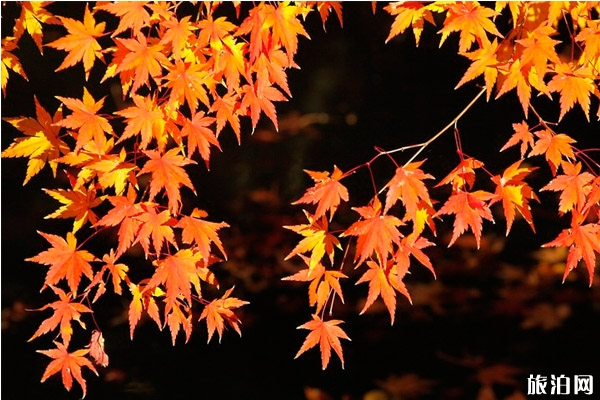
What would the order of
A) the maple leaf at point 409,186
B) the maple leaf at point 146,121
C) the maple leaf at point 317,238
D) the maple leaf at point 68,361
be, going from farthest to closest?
the maple leaf at point 68,361 < the maple leaf at point 317,238 < the maple leaf at point 146,121 < the maple leaf at point 409,186

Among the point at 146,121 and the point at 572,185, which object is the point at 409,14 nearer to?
the point at 572,185

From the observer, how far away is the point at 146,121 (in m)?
2.11

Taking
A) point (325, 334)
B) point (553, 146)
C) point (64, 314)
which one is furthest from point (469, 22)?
point (64, 314)

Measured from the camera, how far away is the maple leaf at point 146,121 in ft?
6.78

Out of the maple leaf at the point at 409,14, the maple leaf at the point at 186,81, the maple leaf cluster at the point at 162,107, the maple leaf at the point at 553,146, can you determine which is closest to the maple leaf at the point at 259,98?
the maple leaf cluster at the point at 162,107

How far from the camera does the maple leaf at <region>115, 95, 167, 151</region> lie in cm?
207

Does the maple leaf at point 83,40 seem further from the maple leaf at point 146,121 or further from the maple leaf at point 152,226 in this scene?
the maple leaf at point 152,226

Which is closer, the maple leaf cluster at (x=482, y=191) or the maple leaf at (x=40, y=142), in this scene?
the maple leaf cluster at (x=482, y=191)

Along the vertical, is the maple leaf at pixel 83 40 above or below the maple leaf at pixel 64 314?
above

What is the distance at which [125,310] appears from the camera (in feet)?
10.7

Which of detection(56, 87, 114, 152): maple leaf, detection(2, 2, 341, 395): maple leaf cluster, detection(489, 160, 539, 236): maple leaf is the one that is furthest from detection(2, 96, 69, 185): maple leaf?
detection(489, 160, 539, 236): maple leaf

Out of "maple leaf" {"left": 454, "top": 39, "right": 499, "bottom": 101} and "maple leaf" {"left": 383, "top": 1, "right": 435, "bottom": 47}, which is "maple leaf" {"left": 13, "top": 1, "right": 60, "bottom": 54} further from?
"maple leaf" {"left": 454, "top": 39, "right": 499, "bottom": 101}

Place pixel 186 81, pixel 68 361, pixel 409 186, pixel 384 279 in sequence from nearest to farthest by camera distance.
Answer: pixel 409 186, pixel 186 81, pixel 384 279, pixel 68 361

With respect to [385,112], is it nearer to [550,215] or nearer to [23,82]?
[550,215]
